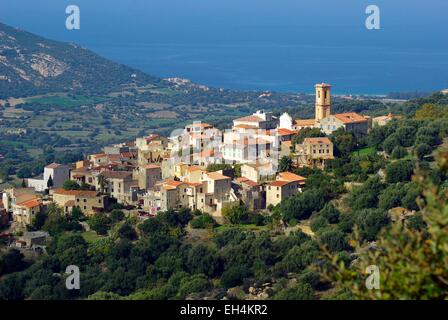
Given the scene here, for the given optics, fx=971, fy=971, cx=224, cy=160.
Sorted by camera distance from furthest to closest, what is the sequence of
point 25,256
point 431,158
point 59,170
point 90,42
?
point 90,42 < point 59,170 < point 431,158 < point 25,256

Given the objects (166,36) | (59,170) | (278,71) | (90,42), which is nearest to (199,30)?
(166,36)

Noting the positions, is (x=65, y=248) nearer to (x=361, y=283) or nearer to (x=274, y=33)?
(x=361, y=283)

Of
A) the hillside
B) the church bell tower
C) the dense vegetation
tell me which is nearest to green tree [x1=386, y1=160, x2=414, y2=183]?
the dense vegetation

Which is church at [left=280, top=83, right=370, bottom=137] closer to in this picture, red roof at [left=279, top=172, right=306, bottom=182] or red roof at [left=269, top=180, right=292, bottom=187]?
red roof at [left=279, top=172, right=306, bottom=182]

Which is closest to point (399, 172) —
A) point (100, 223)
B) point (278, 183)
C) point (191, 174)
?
point (278, 183)

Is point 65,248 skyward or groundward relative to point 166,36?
groundward
